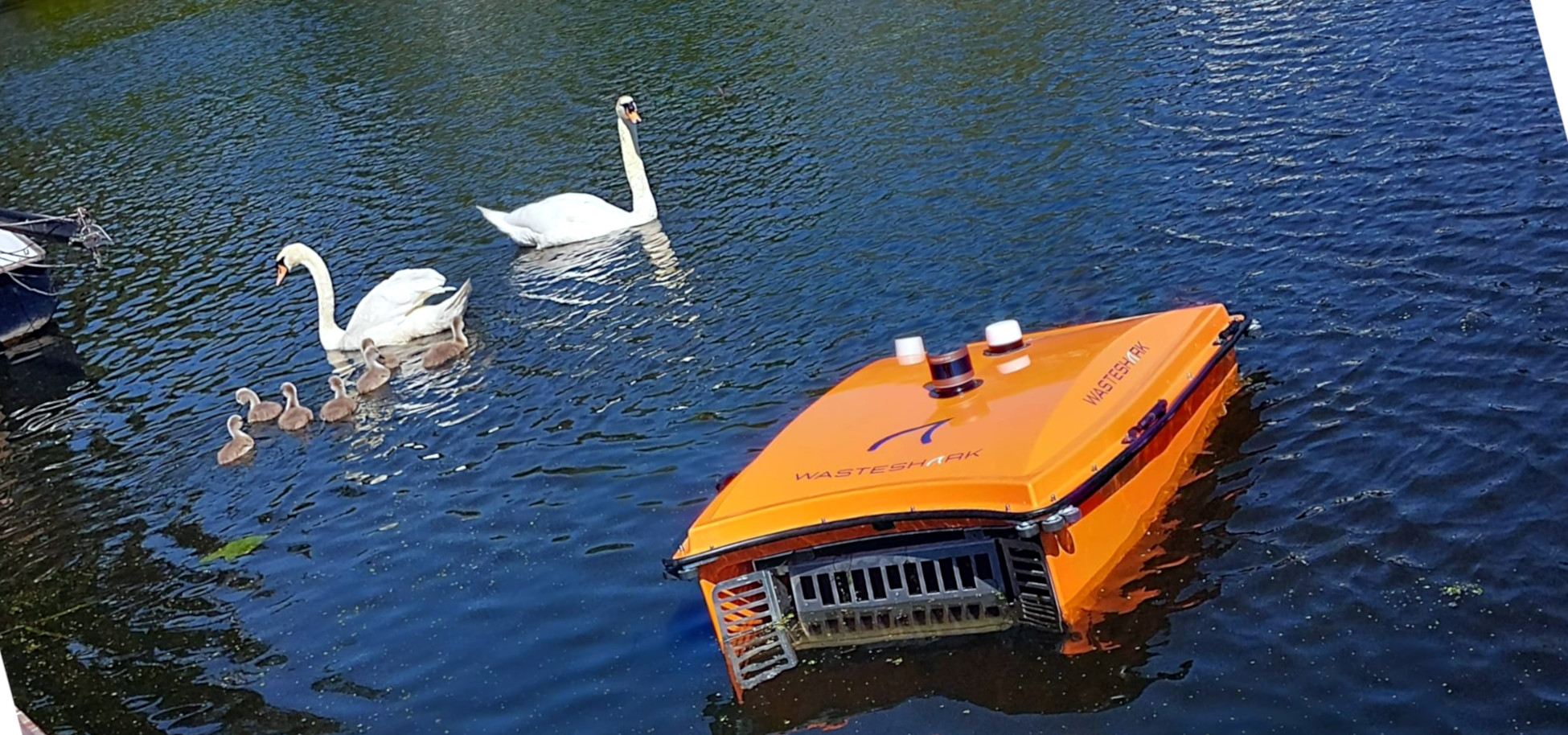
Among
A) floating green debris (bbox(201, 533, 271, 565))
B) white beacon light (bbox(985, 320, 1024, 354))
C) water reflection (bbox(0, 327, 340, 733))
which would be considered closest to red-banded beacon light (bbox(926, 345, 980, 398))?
white beacon light (bbox(985, 320, 1024, 354))

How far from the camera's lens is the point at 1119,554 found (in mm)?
9898

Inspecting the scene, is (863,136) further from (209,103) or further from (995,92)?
(209,103)

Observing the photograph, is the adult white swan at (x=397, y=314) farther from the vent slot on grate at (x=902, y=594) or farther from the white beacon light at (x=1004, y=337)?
the vent slot on grate at (x=902, y=594)

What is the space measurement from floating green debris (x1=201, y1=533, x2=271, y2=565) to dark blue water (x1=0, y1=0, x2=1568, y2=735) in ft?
0.56

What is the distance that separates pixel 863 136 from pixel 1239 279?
9.22m

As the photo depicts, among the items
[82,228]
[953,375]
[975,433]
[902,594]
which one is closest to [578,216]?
[82,228]

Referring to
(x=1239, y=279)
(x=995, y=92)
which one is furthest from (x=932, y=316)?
(x=995, y=92)

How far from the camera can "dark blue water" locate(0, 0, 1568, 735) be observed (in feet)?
30.3

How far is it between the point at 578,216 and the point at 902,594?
42.4 feet

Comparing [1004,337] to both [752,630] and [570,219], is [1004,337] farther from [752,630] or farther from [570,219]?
[570,219]

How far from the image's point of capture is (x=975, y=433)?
977 centimetres

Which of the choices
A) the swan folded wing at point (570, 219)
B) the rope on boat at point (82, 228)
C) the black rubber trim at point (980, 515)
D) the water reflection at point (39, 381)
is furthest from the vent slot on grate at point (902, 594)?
the rope on boat at point (82, 228)

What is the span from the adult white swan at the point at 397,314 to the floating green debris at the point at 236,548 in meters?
4.79

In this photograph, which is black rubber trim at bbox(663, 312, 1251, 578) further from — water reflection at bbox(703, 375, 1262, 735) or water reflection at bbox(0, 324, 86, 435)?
water reflection at bbox(0, 324, 86, 435)
